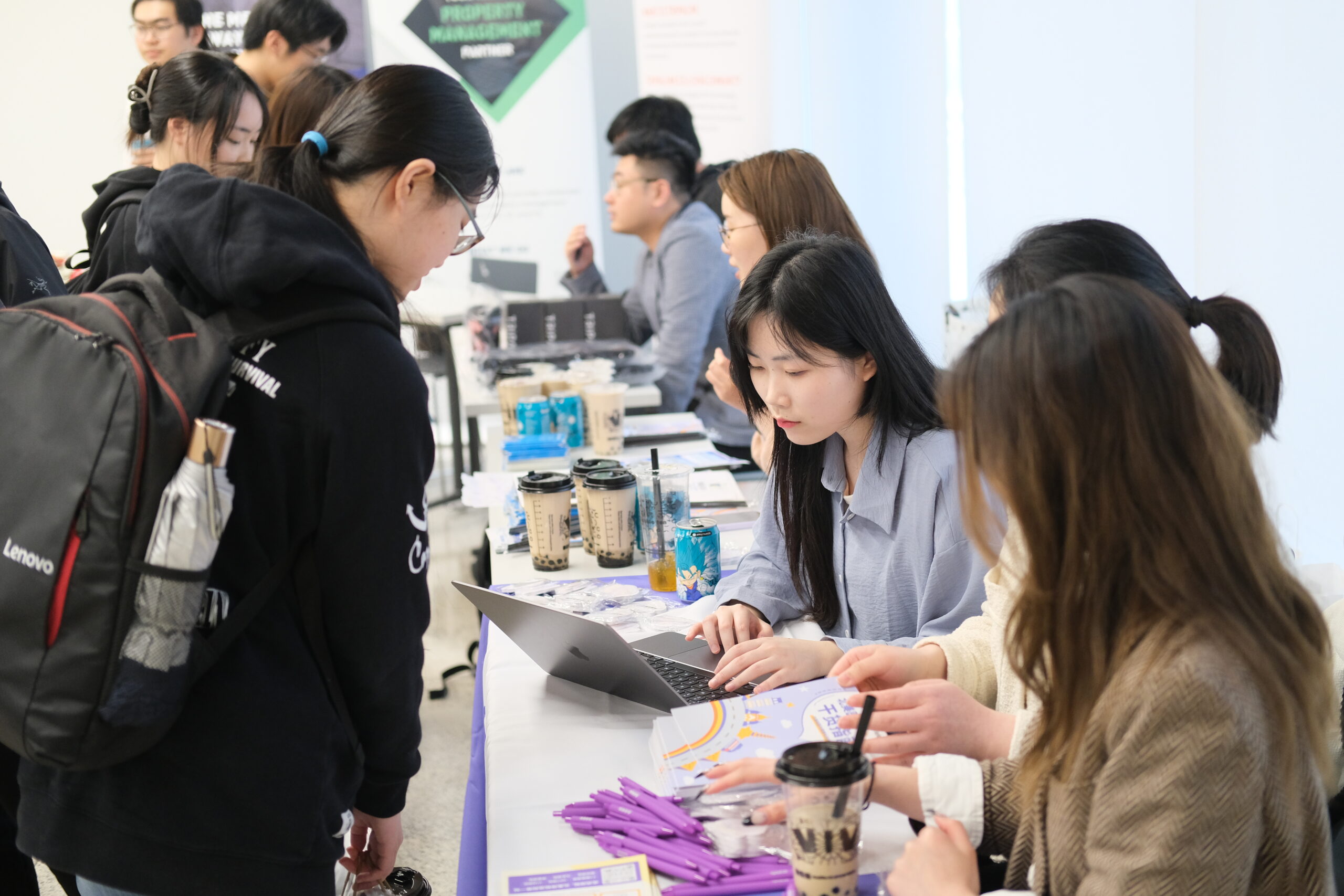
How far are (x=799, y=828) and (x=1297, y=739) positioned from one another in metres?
0.41

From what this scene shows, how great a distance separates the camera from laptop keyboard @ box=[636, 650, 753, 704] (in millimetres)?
1429

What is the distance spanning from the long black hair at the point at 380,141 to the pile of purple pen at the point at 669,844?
69 cm

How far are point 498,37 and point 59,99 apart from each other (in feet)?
7.82

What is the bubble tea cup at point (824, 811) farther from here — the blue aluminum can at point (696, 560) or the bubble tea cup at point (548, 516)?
the bubble tea cup at point (548, 516)

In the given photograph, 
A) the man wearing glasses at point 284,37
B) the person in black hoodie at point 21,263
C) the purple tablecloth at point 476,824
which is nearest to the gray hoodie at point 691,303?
the man wearing glasses at point 284,37

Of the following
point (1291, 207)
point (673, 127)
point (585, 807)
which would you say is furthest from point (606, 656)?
point (673, 127)

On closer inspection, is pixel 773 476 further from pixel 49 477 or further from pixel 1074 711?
pixel 49 477

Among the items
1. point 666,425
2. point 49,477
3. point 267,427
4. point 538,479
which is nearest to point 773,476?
point 538,479

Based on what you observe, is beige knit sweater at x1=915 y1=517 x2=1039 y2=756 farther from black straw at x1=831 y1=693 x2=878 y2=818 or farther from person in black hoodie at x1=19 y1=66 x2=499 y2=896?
person in black hoodie at x1=19 y1=66 x2=499 y2=896

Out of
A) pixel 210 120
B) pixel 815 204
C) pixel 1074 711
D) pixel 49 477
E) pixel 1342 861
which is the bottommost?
pixel 1342 861

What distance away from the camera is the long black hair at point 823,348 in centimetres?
170

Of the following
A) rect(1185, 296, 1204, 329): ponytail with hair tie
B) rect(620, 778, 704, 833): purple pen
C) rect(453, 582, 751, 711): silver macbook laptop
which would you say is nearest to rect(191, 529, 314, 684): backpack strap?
rect(453, 582, 751, 711): silver macbook laptop

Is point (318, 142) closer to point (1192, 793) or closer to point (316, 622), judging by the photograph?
point (316, 622)

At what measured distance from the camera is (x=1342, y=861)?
1135 mm
